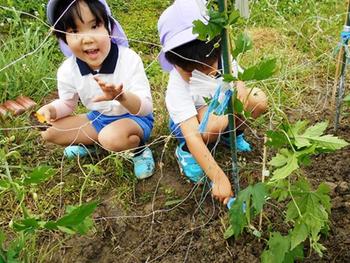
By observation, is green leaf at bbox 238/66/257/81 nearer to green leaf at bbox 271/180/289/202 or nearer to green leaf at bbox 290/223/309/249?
green leaf at bbox 271/180/289/202

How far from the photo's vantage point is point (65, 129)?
6.24 feet

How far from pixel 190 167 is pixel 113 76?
1.40 ft

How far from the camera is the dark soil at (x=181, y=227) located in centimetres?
149

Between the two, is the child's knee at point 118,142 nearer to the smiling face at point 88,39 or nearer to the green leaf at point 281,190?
the smiling face at point 88,39

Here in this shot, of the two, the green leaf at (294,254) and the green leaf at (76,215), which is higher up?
the green leaf at (76,215)

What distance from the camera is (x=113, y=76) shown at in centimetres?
179

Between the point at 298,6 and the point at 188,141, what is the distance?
149 centimetres

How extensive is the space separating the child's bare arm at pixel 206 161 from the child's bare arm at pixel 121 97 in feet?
0.57

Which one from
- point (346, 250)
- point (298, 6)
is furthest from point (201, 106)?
point (298, 6)

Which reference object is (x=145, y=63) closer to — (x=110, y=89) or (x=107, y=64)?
(x=107, y=64)

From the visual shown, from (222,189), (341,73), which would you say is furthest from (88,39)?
(341,73)

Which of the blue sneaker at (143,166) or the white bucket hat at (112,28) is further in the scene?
the blue sneaker at (143,166)

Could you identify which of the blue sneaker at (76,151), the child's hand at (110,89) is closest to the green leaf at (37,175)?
the child's hand at (110,89)

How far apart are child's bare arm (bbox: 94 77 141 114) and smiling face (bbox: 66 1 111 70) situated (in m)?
0.16
